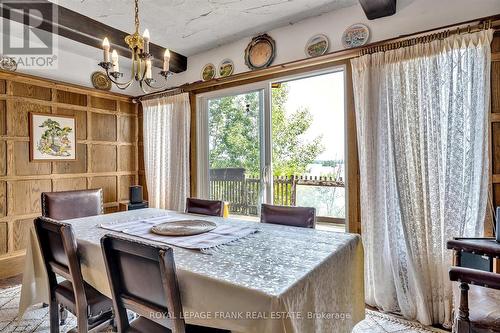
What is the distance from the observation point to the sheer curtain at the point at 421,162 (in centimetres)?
202

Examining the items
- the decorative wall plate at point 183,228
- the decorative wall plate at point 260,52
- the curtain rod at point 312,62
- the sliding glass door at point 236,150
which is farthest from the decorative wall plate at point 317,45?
the decorative wall plate at point 183,228

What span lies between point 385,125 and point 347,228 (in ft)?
3.28

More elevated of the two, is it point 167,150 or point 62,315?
point 167,150

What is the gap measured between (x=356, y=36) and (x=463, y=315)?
2.26m

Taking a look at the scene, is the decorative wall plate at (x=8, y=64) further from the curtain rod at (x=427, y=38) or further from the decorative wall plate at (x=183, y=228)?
the curtain rod at (x=427, y=38)

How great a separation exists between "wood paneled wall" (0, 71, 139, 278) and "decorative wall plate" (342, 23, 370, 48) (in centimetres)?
322

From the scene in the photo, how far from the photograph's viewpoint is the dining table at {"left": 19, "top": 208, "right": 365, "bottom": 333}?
3.32 feet

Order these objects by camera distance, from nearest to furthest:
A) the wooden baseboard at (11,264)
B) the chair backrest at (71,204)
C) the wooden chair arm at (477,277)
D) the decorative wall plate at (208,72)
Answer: the wooden chair arm at (477,277)
the chair backrest at (71,204)
the wooden baseboard at (11,264)
the decorative wall plate at (208,72)

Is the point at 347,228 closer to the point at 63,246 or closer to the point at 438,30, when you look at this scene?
the point at 438,30

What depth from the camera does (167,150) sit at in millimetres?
3928

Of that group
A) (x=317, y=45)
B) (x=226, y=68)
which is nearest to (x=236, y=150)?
(x=226, y=68)

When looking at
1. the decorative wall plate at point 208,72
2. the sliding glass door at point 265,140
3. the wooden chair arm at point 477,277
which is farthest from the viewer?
the decorative wall plate at point 208,72

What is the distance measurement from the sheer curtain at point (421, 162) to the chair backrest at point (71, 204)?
8.36ft

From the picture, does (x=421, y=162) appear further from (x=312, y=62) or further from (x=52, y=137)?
(x=52, y=137)
